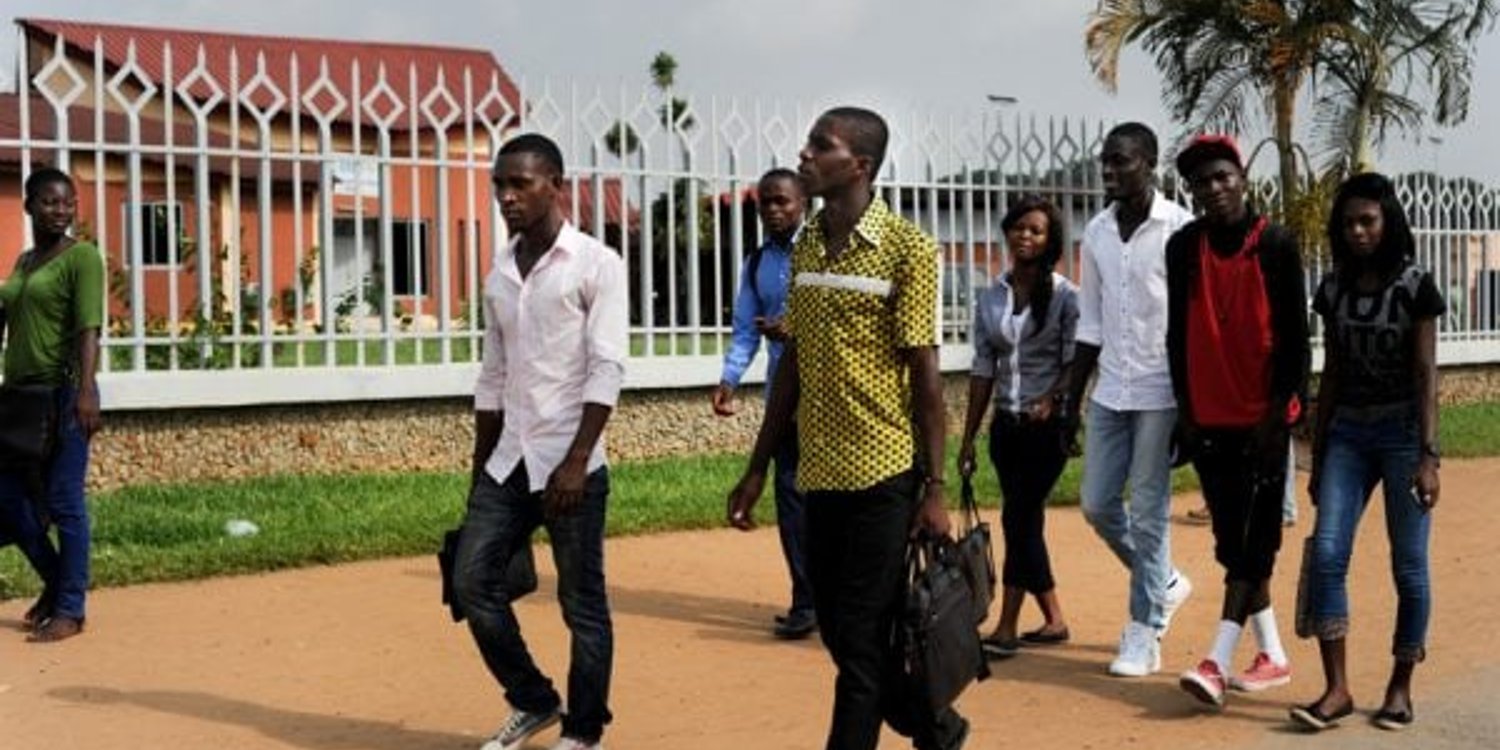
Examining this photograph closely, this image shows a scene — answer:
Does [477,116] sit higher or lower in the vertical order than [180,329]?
higher

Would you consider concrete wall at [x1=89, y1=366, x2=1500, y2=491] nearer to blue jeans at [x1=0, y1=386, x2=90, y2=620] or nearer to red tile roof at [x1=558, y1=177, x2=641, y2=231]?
red tile roof at [x1=558, y1=177, x2=641, y2=231]

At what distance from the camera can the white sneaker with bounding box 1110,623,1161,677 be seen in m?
6.14

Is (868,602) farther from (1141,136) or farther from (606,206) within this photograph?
(606,206)

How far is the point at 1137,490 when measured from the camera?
607cm

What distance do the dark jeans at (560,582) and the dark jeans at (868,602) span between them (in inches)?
35.8

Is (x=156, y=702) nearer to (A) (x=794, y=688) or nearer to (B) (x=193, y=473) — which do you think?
(A) (x=794, y=688)

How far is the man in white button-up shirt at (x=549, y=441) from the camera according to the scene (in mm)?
4984

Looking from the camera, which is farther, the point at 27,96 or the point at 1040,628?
the point at 27,96

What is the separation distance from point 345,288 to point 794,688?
5.92 metres

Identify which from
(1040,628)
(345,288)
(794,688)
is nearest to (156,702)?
(794,688)

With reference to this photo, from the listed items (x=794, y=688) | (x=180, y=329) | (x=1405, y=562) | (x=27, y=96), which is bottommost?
(x=794, y=688)

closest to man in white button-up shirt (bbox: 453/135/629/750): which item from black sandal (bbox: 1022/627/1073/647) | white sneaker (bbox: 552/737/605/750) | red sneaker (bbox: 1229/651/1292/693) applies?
white sneaker (bbox: 552/737/605/750)

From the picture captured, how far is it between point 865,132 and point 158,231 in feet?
24.3

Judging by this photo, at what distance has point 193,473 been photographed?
10453 millimetres
